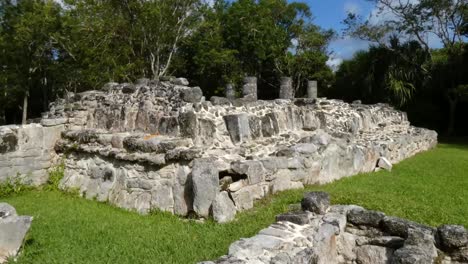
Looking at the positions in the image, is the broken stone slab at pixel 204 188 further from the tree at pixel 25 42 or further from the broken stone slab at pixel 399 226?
the tree at pixel 25 42

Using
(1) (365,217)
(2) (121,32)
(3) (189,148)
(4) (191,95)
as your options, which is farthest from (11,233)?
(2) (121,32)

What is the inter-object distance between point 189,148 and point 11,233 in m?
2.82

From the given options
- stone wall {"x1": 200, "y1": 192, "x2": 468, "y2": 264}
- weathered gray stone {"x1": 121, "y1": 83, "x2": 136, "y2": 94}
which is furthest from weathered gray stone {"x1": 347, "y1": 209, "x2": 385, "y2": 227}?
weathered gray stone {"x1": 121, "y1": 83, "x2": 136, "y2": 94}

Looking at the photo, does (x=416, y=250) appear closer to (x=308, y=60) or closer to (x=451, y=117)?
(x=451, y=117)

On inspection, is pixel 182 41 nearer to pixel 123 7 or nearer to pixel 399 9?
pixel 123 7

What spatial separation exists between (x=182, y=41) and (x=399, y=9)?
12.6m

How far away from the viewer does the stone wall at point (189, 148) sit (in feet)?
21.1

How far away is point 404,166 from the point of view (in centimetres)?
1095

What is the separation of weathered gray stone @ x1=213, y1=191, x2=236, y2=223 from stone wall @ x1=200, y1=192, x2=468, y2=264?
46.0 inches

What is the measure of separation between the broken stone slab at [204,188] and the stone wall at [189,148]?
0.01 m

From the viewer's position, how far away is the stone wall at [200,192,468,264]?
4066 mm

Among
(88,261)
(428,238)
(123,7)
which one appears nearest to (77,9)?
(123,7)

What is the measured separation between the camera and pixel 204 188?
6090mm

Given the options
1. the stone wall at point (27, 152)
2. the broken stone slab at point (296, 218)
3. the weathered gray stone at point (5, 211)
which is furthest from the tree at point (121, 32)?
the broken stone slab at point (296, 218)
